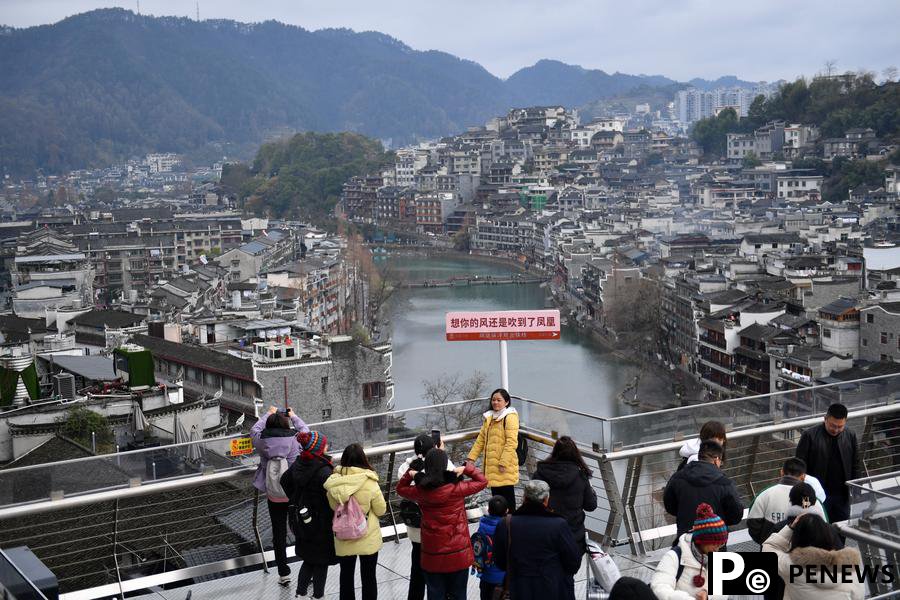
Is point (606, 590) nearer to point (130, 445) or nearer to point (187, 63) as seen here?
point (130, 445)

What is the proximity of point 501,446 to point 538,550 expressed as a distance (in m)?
0.45

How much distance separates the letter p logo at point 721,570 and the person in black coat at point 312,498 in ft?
2.19

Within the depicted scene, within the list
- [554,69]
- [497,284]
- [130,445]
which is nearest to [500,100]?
[554,69]

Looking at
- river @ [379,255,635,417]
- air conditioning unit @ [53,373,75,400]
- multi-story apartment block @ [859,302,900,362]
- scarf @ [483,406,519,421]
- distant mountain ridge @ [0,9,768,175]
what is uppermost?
distant mountain ridge @ [0,9,768,175]

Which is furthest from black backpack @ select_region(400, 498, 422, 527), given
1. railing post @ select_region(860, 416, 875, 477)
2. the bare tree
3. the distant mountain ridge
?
the distant mountain ridge

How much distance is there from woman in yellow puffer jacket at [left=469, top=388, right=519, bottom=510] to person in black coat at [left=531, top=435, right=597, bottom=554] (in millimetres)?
248

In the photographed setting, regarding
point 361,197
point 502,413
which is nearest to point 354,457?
point 502,413

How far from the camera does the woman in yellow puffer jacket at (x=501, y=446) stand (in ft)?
6.63

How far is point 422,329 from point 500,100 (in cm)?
8779

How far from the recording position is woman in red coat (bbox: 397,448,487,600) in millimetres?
1735

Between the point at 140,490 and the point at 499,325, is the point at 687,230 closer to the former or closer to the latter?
the point at 499,325

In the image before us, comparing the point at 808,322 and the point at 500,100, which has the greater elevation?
the point at 500,100

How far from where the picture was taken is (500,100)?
333 ft
